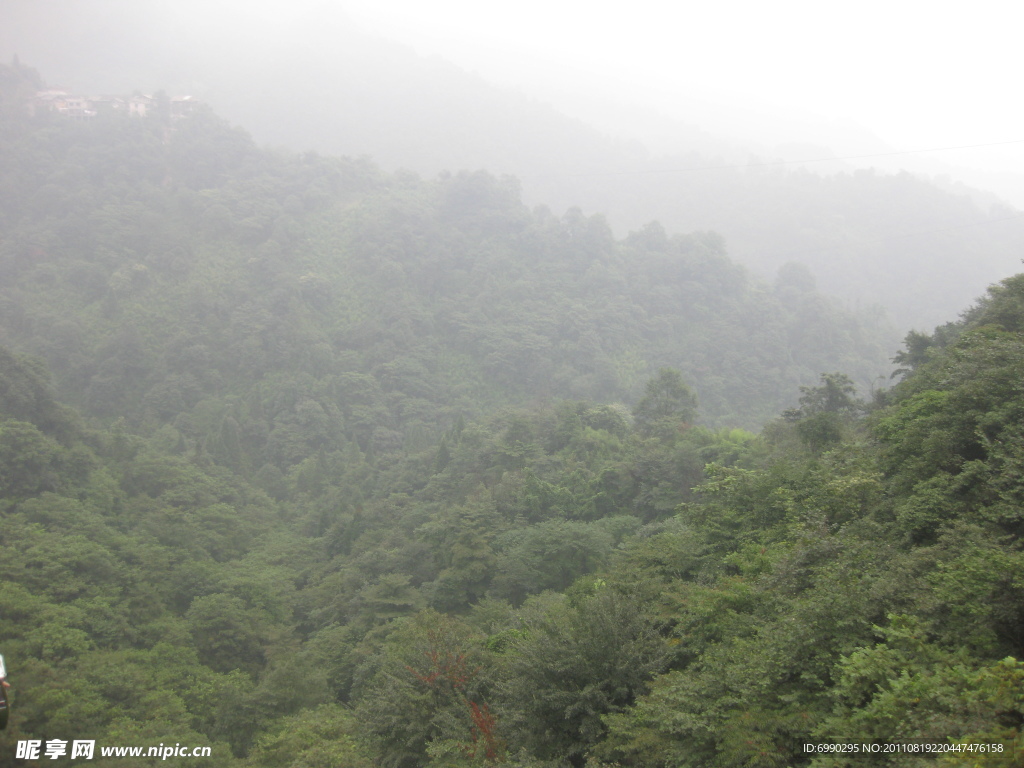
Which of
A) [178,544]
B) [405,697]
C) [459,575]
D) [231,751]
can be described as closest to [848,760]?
[405,697]

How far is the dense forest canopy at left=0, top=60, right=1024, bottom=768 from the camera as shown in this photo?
5.91m

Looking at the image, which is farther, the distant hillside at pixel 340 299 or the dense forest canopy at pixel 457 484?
the distant hillside at pixel 340 299

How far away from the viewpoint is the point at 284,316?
47.9m

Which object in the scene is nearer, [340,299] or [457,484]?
[457,484]

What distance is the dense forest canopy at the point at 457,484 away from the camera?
19.4 feet

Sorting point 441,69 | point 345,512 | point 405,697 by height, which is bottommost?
point 345,512

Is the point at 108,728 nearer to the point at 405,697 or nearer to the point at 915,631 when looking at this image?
the point at 405,697

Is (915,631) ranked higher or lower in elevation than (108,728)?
higher

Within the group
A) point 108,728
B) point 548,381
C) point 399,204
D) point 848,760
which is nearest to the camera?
point 848,760

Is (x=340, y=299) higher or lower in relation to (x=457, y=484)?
higher

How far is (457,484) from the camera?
27531mm

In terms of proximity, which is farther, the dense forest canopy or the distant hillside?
the distant hillside

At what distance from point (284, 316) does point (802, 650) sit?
47.8 m

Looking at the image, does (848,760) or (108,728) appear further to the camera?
(108,728)
